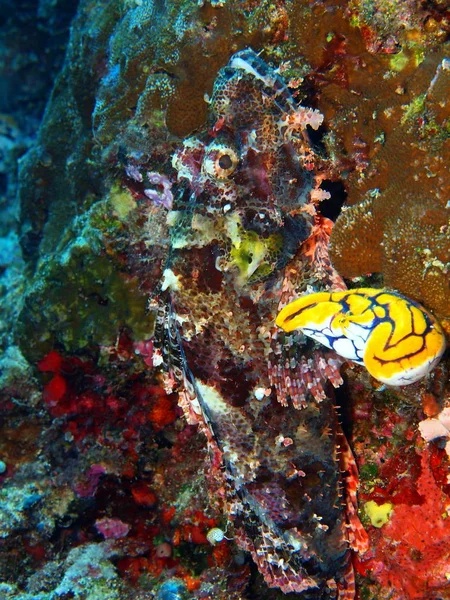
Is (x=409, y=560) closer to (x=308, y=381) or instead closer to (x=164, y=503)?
(x=308, y=381)

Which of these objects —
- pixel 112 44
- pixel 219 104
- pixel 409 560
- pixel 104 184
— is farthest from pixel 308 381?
pixel 112 44

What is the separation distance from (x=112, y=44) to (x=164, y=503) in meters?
5.49

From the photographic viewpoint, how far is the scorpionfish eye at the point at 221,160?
3.25 m

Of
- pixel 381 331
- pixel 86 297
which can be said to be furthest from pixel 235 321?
pixel 86 297

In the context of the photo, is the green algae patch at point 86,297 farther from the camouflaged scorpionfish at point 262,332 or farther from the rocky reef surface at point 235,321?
the camouflaged scorpionfish at point 262,332

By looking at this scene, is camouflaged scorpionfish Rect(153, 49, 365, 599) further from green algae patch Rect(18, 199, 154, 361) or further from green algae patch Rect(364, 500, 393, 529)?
green algae patch Rect(18, 199, 154, 361)

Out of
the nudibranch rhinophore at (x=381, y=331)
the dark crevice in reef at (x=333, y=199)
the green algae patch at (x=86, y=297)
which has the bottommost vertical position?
the green algae patch at (x=86, y=297)

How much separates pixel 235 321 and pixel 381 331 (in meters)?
1.42

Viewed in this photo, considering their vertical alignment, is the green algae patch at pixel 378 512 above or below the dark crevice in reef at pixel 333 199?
below

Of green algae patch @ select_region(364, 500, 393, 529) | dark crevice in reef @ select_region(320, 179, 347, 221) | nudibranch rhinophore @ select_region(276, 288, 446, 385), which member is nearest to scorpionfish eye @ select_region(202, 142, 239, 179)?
dark crevice in reef @ select_region(320, 179, 347, 221)

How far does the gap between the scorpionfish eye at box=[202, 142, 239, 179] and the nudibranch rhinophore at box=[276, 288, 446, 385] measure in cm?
128

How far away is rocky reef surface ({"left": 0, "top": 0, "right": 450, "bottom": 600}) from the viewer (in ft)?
10.2

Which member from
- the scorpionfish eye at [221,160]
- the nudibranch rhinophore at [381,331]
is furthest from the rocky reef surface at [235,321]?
the nudibranch rhinophore at [381,331]

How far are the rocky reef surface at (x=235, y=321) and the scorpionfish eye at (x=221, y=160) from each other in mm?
17
